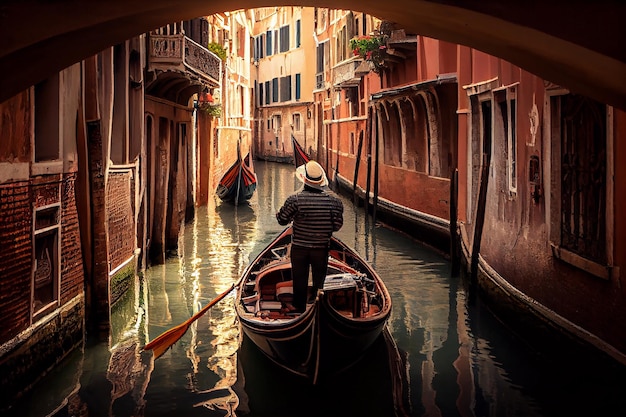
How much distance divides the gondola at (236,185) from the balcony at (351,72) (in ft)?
11.5

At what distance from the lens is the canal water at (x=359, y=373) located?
5.34m

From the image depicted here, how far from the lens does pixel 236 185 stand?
19.2 m

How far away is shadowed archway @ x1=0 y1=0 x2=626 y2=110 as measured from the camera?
3119mm

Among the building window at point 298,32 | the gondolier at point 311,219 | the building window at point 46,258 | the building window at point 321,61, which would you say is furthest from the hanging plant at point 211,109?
the building window at point 298,32

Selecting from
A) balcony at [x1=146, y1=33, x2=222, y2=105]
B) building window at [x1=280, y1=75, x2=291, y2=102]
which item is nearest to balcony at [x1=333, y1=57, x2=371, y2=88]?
balcony at [x1=146, y1=33, x2=222, y2=105]

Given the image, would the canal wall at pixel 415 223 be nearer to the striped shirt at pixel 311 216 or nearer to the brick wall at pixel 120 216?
the brick wall at pixel 120 216

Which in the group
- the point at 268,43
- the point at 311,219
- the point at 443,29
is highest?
the point at 268,43

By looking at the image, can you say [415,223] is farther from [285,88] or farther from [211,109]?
[285,88]

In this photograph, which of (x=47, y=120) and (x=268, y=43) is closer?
(x=47, y=120)

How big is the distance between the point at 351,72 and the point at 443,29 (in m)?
16.6

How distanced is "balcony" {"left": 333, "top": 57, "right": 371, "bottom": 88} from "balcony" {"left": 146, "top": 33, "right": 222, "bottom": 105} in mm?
6307

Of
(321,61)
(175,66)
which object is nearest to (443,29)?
(175,66)

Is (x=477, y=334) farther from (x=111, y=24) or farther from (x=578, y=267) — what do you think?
(x=111, y=24)

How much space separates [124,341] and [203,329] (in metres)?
0.82
